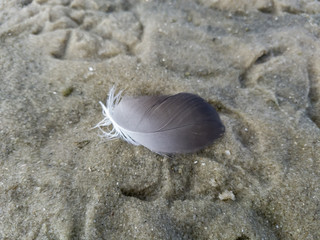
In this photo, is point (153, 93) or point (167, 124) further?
point (153, 93)

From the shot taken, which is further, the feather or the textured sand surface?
the feather

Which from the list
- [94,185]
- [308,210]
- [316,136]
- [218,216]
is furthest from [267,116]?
[94,185]

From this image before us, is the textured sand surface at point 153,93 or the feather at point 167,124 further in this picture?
the feather at point 167,124

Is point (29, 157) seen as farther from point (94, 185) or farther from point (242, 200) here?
point (242, 200)
